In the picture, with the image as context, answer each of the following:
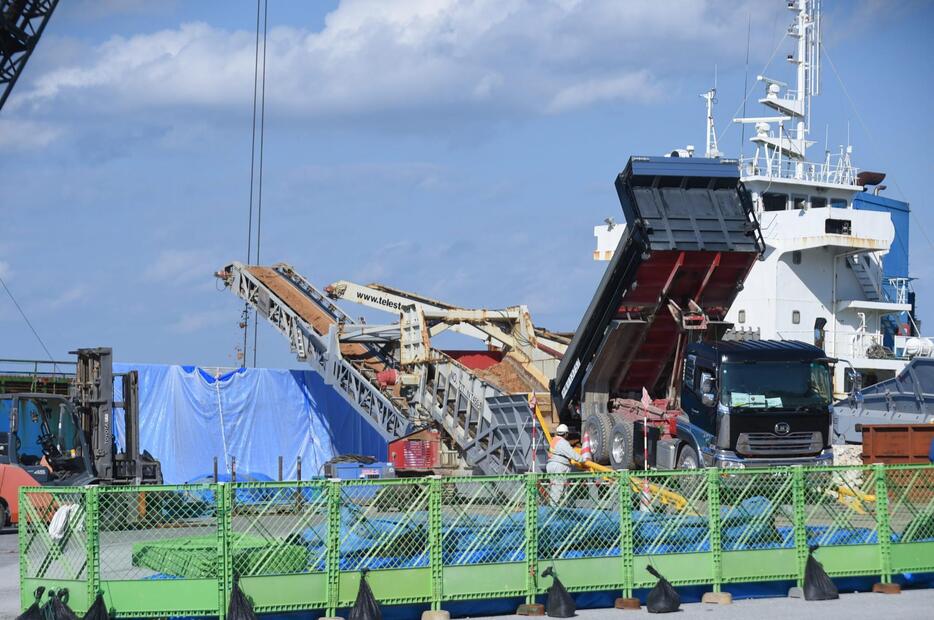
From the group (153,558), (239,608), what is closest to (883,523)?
(239,608)

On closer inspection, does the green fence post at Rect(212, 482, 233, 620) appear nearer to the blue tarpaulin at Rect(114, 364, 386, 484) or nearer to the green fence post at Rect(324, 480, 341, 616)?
the green fence post at Rect(324, 480, 341, 616)

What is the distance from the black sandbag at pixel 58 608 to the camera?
10023 millimetres

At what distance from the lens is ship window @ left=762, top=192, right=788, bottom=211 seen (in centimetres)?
2889

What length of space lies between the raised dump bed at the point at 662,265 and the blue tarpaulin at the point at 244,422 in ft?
35.6

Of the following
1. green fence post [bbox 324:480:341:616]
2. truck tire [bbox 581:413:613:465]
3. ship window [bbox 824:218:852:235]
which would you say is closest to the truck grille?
truck tire [bbox 581:413:613:465]

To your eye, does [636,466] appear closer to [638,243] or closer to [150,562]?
[638,243]

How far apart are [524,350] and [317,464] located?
770cm

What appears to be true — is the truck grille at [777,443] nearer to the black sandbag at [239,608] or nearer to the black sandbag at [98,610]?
the black sandbag at [239,608]

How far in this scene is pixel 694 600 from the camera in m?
11.8

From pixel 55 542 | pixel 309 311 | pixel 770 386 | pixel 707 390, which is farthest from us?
pixel 309 311

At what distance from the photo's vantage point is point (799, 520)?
469 inches

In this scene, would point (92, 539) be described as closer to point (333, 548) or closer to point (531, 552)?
point (333, 548)

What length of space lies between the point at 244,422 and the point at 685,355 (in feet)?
45.2

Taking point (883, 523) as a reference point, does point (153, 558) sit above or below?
below
